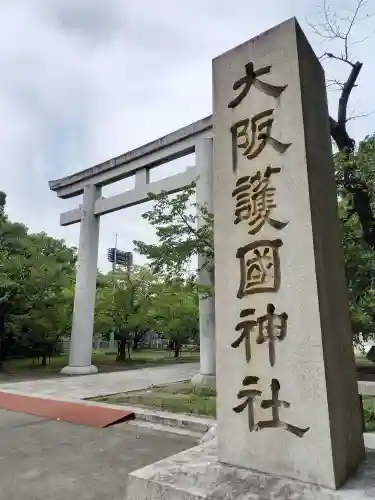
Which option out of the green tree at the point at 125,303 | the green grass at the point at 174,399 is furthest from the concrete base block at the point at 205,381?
the green tree at the point at 125,303

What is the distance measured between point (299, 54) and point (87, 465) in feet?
13.3

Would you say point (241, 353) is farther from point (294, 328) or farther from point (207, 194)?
point (207, 194)

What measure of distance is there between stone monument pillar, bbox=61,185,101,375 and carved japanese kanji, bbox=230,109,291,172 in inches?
391

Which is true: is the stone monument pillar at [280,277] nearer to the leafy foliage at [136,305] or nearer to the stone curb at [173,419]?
the stone curb at [173,419]

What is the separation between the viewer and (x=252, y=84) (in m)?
2.93

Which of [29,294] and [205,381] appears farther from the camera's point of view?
[29,294]

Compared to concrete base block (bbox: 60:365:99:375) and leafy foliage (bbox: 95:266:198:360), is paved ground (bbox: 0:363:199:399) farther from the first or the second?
leafy foliage (bbox: 95:266:198:360)

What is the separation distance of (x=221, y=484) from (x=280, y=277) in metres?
1.25

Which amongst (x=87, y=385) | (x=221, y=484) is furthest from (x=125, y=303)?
(x=221, y=484)

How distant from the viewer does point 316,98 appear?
116 inches

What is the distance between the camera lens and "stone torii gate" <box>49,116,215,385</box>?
30.3 feet

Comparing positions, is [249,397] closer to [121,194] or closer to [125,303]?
[121,194]

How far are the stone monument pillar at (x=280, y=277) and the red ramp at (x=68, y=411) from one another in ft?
12.5

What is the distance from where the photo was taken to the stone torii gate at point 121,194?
9.23m
